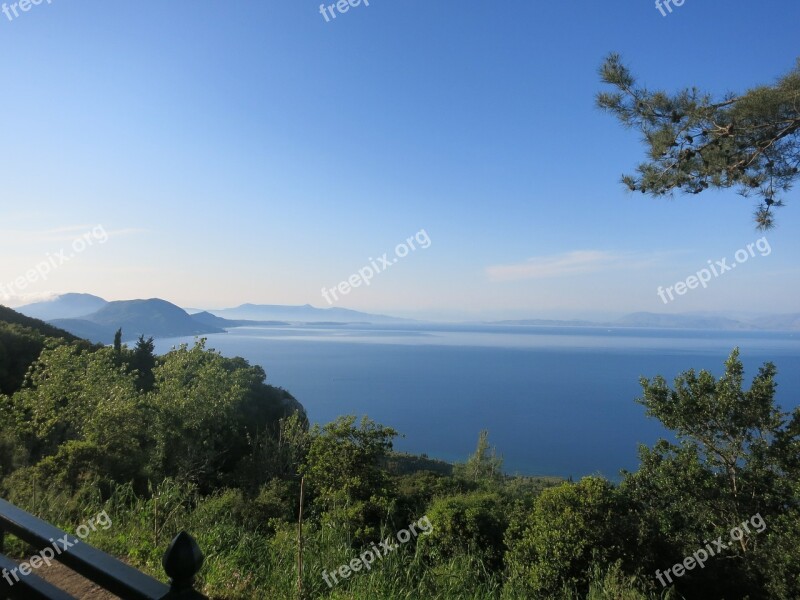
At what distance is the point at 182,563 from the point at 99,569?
10.7 inches

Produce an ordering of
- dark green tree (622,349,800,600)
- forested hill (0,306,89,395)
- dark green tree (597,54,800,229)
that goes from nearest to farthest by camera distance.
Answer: dark green tree (597,54,800,229)
dark green tree (622,349,800,600)
forested hill (0,306,89,395)

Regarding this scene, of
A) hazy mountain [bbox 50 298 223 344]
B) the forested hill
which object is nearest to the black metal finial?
the forested hill

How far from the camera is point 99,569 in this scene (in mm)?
1055

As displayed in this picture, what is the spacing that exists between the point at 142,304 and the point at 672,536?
685ft

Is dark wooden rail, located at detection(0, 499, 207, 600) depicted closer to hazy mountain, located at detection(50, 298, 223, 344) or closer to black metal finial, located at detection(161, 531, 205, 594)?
black metal finial, located at detection(161, 531, 205, 594)

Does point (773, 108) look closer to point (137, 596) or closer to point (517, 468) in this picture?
point (137, 596)

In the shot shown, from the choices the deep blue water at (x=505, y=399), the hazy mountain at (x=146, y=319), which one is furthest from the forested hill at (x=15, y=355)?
the hazy mountain at (x=146, y=319)

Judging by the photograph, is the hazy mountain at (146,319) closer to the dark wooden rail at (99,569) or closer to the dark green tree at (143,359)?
the dark green tree at (143,359)

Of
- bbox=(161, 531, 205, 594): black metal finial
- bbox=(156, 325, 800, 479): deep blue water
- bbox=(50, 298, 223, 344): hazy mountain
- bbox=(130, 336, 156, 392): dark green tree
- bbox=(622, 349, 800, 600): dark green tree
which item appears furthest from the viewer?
bbox=(50, 298, 223, 344): hazy mountain

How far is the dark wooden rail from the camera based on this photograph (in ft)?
3.11

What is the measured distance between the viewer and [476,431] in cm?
7575

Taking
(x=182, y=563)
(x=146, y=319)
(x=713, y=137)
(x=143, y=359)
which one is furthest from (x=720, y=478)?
(x=146, y=319)

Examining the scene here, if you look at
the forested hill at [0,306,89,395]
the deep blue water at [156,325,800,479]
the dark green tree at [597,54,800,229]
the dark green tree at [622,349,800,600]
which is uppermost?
the dark green tree at [597,54,800,229]

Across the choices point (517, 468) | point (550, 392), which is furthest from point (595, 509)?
point (550, 392)
